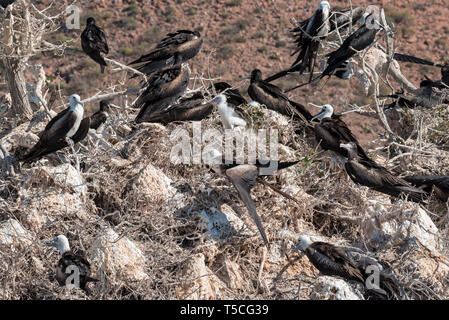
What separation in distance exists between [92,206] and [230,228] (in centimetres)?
131

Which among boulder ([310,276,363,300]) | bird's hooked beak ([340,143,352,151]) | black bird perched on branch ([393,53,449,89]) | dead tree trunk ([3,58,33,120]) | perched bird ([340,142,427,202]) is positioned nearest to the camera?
boulder ([310,276,363,300])

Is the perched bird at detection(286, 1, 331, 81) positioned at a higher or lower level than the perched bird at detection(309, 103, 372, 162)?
higher

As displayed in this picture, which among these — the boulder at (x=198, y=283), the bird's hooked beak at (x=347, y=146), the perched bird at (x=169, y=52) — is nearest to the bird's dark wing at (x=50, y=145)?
the perched bird at (x=169, y=52)

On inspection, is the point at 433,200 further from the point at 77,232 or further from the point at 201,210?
the point at 77,232

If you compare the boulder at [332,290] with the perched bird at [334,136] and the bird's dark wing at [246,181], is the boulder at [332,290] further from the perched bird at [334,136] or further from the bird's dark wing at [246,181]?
the perched bird at [334,136]

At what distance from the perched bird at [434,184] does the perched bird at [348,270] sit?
1.40 meters

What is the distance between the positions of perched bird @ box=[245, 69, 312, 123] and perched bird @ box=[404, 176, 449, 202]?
1412 millimetres

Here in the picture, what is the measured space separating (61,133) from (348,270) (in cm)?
299

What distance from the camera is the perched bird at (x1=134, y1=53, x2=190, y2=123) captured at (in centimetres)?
743

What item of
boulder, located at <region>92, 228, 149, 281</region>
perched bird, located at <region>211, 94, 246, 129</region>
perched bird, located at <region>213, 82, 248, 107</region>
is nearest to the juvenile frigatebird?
perched bird, located at <region>213, 82, 248, 107</region>

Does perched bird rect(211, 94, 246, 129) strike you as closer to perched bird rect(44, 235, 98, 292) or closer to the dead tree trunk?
perched bird rect(44, 235, 98, 292)

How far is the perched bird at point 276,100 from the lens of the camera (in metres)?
7.54

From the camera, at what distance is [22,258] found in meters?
5.47

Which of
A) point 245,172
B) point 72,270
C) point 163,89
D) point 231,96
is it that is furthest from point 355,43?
point 72,270
